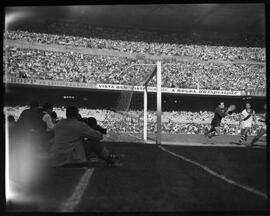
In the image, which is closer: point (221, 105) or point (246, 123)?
point (246, 123)

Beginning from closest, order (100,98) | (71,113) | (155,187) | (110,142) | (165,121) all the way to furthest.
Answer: (155,187) < (71,113) < (110,142) < (100,98) < (165,121)

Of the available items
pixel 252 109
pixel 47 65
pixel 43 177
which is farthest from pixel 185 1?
pixel 252 109

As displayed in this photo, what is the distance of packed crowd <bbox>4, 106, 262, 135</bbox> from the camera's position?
218 inches

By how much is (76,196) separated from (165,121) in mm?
7099

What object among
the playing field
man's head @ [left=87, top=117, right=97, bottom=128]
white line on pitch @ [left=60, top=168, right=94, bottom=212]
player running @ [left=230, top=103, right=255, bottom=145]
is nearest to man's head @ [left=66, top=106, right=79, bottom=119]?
man's head @ [left=87, top=117, right=97, bottom=128]

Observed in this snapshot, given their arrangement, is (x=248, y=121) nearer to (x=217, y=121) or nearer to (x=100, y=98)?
(x=217, y=121)

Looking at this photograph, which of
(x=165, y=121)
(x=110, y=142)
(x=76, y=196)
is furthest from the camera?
(x=165, y=121)

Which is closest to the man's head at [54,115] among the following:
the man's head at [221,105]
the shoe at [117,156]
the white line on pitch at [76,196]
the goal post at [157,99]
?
the white line on pitch at [76,196]

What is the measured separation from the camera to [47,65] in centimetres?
607

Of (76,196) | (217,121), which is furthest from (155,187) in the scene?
(217,121)

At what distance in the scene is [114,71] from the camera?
28.2ft

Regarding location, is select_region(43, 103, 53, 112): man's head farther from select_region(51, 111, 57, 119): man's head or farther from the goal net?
the goal net

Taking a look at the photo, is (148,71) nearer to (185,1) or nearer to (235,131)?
(235,131)

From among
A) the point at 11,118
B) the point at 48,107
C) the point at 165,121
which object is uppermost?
the point at 48,107
